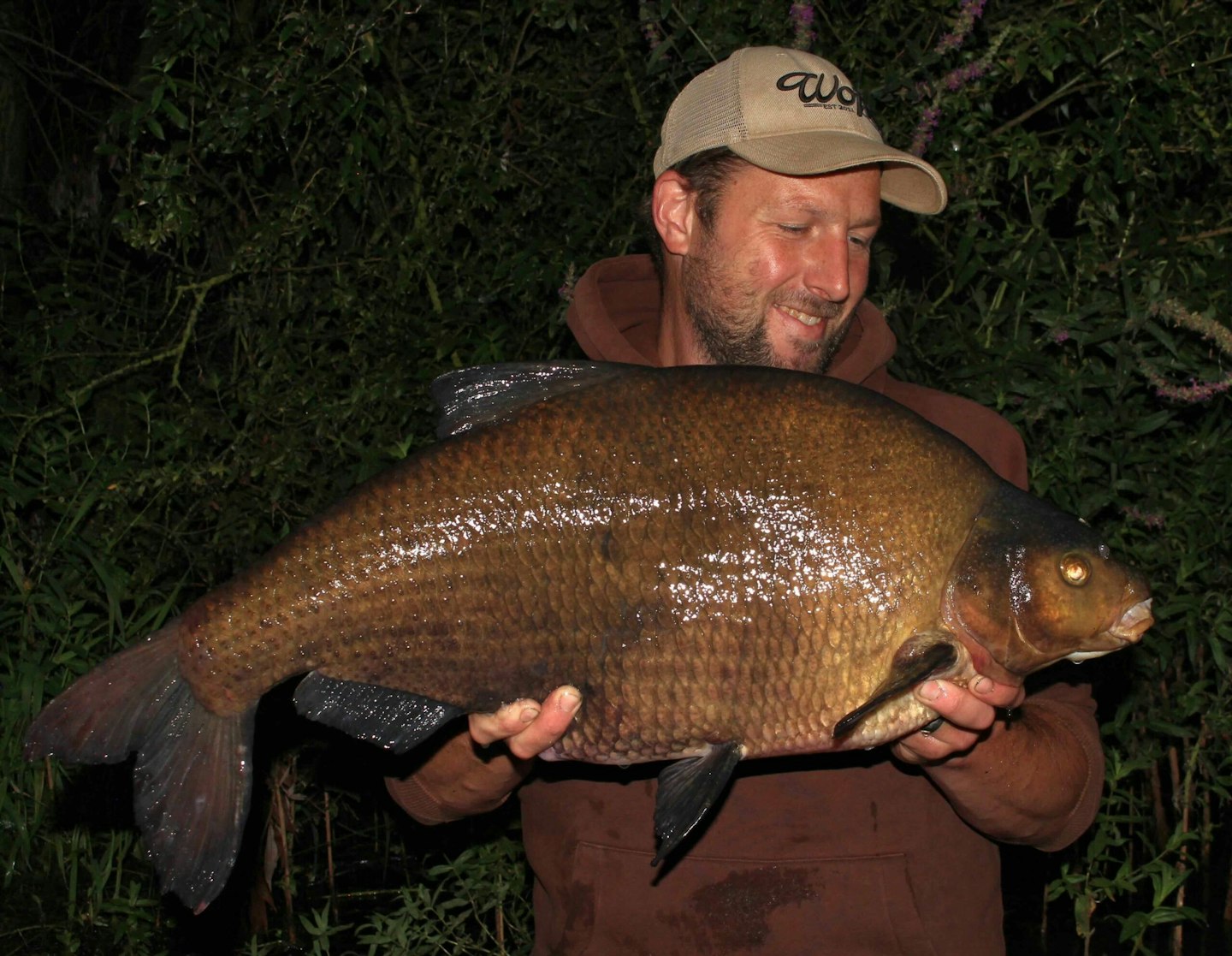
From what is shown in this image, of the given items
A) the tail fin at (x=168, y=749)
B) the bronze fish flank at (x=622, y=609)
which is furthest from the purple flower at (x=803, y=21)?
the tail fin at (x=168, y=749)

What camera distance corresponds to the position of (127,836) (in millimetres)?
3461

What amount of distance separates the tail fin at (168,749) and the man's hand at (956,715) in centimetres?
94

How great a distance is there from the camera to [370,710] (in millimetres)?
1839

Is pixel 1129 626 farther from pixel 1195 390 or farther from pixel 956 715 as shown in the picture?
pixel 1195 390

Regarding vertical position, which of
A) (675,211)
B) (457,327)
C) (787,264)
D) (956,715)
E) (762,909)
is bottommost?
(762,909)

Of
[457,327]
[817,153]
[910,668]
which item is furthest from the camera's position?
[457,327]

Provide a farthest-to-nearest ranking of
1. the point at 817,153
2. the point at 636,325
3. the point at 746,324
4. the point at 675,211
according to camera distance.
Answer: the point at 636,325 < the point at 675,211 < the point at 746,324 < the point at 817,153

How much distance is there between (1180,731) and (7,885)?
2.97 metres

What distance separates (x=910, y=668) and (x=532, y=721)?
521mm

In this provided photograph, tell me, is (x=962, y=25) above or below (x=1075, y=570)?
above

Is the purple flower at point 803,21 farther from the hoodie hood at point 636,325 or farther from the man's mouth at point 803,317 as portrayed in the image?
the man's mouth at point 803,317

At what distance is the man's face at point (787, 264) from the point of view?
7.57 feet

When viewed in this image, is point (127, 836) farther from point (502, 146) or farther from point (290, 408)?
point (502, 146)

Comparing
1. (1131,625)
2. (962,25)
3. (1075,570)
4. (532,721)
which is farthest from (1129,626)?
(962,25)
